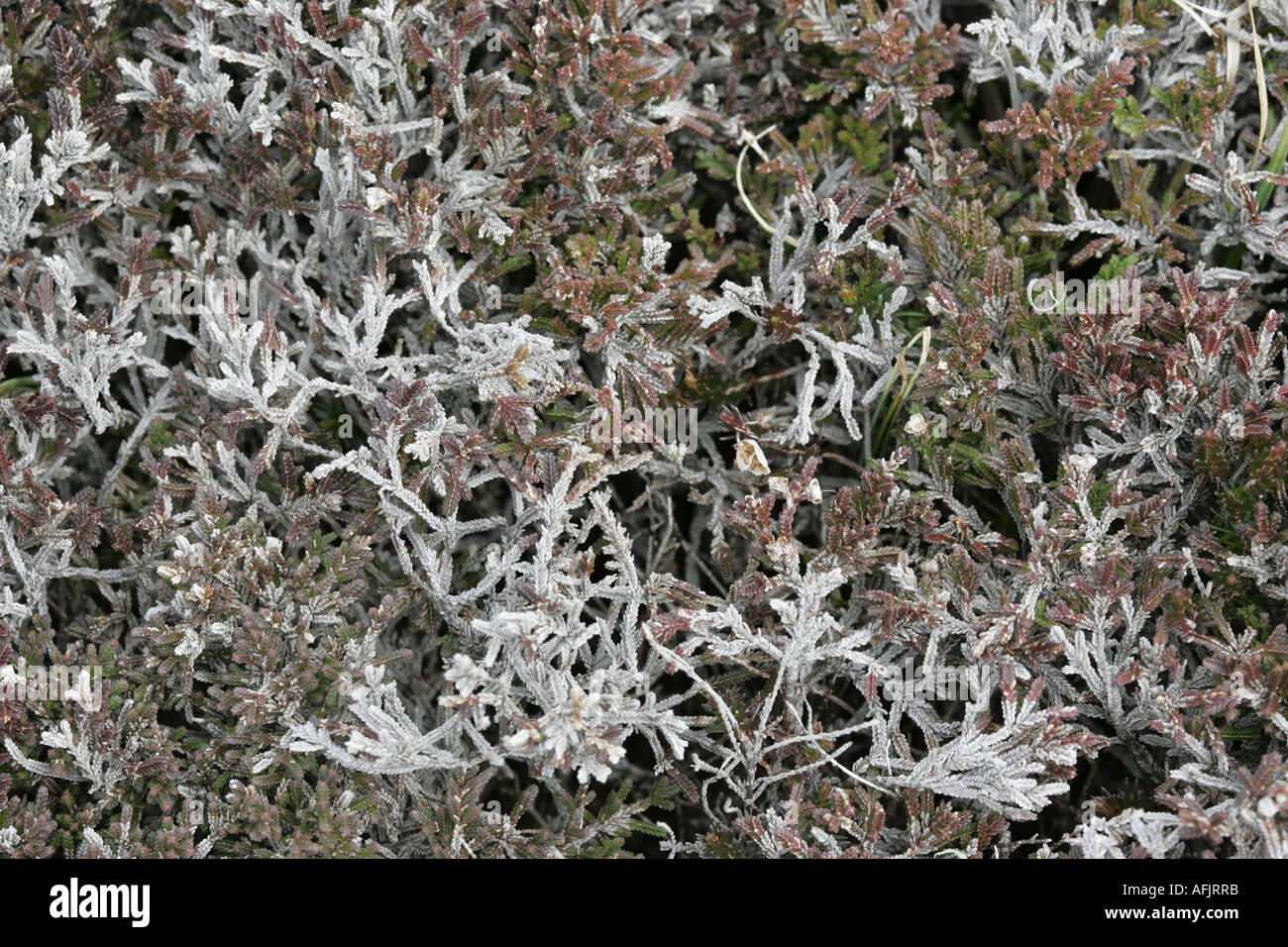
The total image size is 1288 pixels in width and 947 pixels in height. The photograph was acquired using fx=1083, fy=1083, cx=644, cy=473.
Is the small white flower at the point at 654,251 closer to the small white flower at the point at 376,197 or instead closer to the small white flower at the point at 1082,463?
the small white flower at the point at 376,197

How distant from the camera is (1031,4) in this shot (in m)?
2.77

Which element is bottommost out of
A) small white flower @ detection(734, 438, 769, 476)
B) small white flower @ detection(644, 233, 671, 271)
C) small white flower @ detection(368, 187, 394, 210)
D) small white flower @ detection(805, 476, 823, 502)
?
small white flower @ detection(805, 476, 823, 502)

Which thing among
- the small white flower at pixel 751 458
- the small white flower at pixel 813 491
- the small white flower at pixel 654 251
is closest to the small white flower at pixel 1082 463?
the small white flower at pixel 813 491

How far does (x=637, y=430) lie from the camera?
2607 mm

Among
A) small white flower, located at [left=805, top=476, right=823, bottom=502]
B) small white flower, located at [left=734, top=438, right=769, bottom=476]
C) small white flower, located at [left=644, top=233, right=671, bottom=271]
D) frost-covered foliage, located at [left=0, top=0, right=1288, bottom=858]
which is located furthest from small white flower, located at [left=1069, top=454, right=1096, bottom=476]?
small white flower, located at [left=644, top=233, right=671, bottom=271]

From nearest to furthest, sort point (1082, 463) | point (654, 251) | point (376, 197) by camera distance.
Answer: point (1082, 463) < point (376, 197) < point (654, 251)

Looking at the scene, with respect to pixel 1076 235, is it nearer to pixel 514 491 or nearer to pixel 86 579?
pixel 514 491

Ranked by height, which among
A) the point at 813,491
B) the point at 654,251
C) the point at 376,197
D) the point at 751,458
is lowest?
the point at 813,491

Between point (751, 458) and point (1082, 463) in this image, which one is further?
point (751, 458)

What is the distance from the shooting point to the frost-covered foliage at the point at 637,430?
2412mm

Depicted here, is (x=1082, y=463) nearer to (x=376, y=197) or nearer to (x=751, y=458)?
(x=751, y=458)

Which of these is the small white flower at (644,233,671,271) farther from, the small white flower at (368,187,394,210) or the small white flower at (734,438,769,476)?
the small white flower at (368,187,394,210)

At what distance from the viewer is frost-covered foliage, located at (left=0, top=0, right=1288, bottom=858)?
2412mm

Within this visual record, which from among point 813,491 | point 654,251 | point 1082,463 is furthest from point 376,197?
point 1082,463
